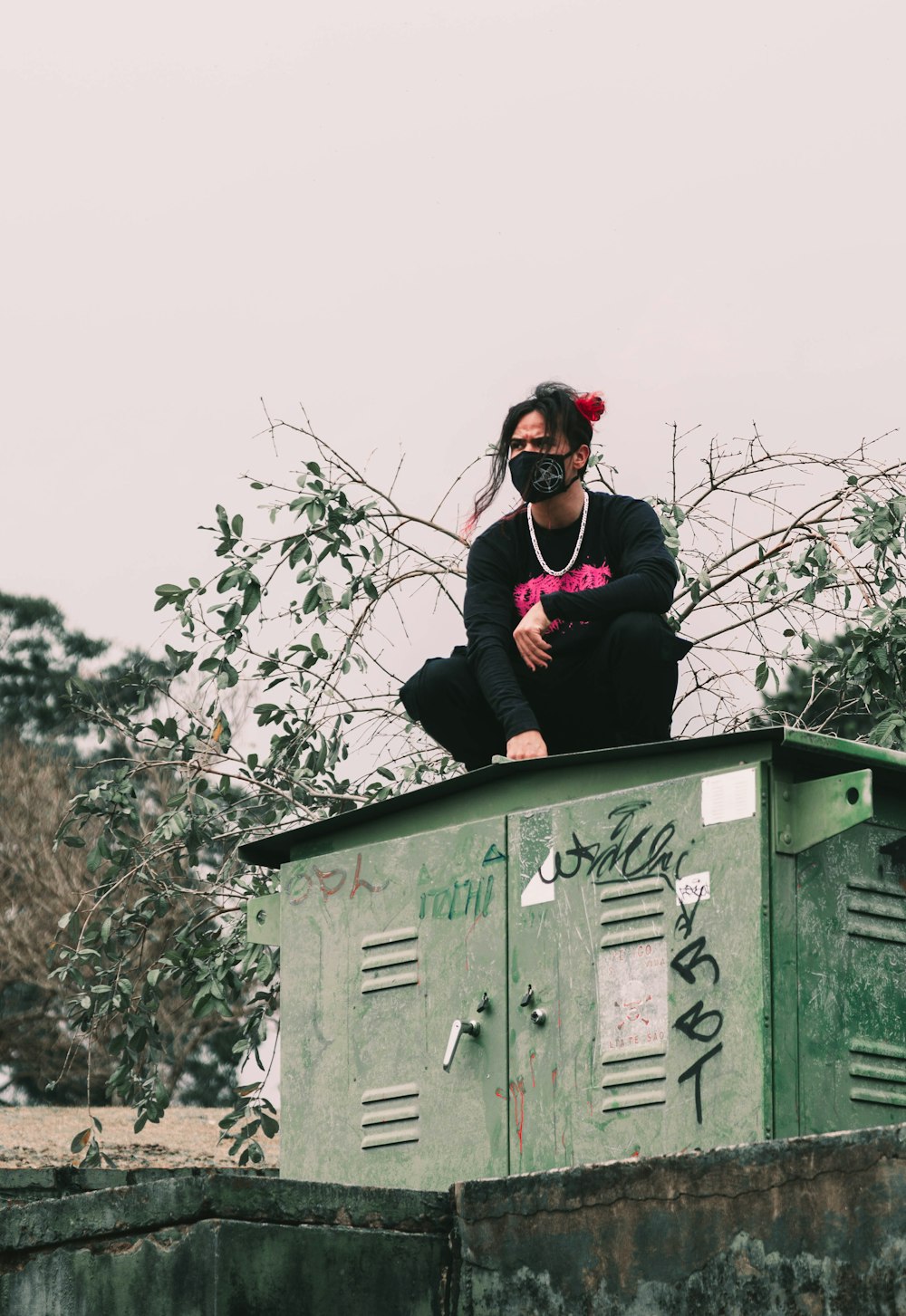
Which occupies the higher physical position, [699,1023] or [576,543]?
[576,543]

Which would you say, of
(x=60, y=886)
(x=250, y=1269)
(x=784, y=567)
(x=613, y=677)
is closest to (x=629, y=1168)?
(x=250, y=1269)

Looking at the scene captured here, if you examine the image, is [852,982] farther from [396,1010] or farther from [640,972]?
[396,1010]

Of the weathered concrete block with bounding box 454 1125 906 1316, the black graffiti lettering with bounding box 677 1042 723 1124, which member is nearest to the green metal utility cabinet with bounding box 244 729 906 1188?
the black graffiti lettering with bounding box 677 1042 723 1124

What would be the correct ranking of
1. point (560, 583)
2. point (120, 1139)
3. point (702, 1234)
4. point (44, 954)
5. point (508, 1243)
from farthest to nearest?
point (44, 954)
point (120, 1139)
point (560, 583)
point (508, 1243)
point (702, 1234)

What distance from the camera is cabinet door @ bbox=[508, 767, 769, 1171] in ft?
12.9

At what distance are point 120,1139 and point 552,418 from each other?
8.08 meters

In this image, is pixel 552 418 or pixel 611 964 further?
pixel 552 418

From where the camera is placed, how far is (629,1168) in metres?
3.54

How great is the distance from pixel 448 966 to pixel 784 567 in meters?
3.55

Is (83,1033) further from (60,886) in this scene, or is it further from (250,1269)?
(60,886)

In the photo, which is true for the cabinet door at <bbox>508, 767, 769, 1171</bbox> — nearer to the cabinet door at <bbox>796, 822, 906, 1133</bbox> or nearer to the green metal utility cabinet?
the green metal utility cabinet

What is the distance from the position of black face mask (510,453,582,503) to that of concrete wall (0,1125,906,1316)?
1.67 meters

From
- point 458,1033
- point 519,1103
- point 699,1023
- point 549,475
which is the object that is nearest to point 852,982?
point 699,1023

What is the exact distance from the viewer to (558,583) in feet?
15.8
